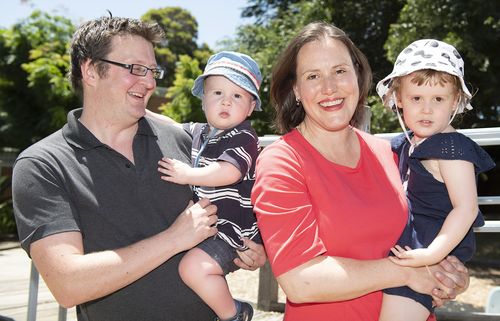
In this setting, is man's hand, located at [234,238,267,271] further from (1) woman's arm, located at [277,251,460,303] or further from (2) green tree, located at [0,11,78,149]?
(2) green tree, located at [0,11,78,149]

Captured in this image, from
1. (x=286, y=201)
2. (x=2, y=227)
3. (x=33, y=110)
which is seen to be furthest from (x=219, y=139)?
(x=33, y=110)

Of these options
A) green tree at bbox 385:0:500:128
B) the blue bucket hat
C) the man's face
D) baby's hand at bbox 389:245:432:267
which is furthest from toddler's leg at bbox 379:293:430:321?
green tree at bbox 385:0:500:128

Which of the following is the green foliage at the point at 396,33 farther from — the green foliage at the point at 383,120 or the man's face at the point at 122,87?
the man's face at the point at 122,87

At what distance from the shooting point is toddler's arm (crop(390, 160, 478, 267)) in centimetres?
190

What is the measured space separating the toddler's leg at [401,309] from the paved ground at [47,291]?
69.4 inches

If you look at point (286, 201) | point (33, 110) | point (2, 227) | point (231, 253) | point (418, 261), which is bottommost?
point (2, 227)

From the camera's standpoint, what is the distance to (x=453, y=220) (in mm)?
1903

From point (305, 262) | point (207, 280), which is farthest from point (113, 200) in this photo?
point (305, 262)

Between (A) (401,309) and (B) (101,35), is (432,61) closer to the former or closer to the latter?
(A) (401,309)

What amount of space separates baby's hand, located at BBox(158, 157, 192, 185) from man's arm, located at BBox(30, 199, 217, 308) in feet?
0.90

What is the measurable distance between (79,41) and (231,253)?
1196mm

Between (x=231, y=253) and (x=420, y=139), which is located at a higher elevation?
(x=420, y=139)

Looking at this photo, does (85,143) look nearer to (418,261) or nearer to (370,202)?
(370,202)

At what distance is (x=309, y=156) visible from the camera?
205 cm
